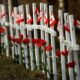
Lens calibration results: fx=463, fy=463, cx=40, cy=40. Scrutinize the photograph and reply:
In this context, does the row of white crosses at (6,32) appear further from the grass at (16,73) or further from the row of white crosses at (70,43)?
the row of white crosses at (70,43)

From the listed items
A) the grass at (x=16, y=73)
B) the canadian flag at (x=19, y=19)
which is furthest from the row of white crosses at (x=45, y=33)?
the grass at (x=16, y=73)

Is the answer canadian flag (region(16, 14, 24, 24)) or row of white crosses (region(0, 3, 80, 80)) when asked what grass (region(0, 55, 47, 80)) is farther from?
canadian flag (region(16, 14, 24, 24))

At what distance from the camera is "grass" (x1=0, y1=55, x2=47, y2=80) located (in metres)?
7.88

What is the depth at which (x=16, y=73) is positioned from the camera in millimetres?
8219

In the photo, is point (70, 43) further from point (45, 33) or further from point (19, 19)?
point (19, 19)

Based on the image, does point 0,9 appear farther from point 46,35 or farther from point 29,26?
point 46,35

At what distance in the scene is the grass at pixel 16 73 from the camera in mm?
7875

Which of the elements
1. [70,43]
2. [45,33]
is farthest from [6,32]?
[70,43]

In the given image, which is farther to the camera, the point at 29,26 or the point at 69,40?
the point at 29,26

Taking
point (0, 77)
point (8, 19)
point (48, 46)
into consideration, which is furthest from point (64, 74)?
Answer: point (8, 19)

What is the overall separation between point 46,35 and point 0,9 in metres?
2.80

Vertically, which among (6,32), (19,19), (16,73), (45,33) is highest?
(19,19)

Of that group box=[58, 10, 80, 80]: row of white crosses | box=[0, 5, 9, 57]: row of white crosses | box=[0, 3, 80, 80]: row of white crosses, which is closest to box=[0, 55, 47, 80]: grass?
box=[0, 3, 80, 80]: row of white crosses

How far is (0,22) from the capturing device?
1018cm
